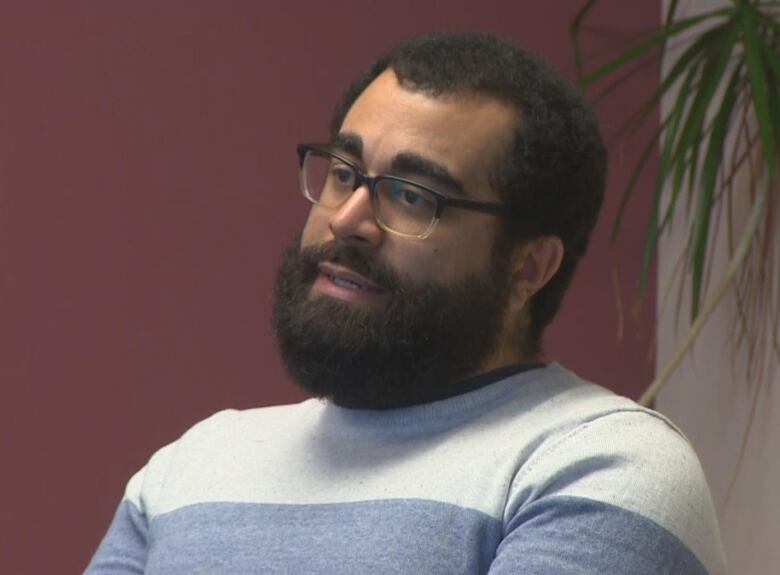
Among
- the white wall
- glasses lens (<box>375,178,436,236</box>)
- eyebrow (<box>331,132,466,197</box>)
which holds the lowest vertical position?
the white wall

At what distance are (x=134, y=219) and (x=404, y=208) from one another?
1.17 meters

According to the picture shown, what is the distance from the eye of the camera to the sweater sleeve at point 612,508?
1.24 m

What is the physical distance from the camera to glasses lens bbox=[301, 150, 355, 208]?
4.96ft

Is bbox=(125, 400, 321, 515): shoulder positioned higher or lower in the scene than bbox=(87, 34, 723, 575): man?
lower

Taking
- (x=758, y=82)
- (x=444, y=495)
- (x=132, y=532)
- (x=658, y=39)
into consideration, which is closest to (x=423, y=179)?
(x=444, y=495)

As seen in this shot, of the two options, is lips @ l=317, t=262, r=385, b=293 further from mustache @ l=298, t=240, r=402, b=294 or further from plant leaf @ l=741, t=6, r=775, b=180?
plant leaf @ l=741, t=6, r=775, b=180

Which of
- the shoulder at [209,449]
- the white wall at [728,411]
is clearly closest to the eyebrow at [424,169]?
the shoulder at [209,449]

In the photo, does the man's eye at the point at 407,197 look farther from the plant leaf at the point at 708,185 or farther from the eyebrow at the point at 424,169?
the plant leaf at the point at 708,185

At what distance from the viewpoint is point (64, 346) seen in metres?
2.50

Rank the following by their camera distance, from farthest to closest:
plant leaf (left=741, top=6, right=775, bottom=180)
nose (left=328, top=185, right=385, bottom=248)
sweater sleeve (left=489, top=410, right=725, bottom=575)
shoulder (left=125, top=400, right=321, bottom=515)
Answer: plant leaf (left=741, top=6, right=775, bottom=180) < shoulder (left=125, top=400, right=321, bottom=515) < nose (left=328, top=185, right=385, bottom=248) < sweater sleeve (left=489, top=410, right=725, bottom=575)

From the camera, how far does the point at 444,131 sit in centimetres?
148

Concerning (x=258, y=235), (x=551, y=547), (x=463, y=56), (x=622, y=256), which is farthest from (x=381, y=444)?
(x=622, y=256)

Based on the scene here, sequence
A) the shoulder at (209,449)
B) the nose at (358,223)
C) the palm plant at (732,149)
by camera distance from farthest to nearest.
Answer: the palm plant at (732,149), the shoulder at (209,449), the nose at (358,223)

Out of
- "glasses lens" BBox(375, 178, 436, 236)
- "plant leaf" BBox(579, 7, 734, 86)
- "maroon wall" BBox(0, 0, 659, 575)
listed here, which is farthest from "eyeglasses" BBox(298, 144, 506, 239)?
"maroon wall" BBox(0, 0, 659, 575)
